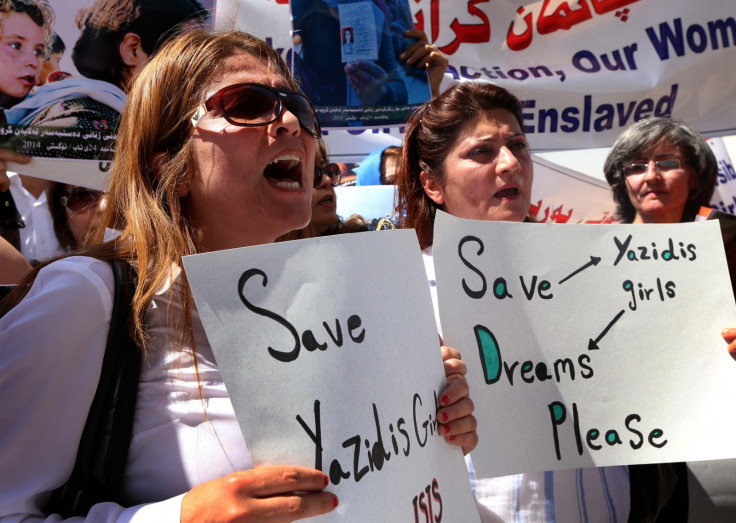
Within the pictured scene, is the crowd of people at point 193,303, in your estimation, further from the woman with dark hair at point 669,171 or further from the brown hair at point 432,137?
the woman with dark hair at point 669,171

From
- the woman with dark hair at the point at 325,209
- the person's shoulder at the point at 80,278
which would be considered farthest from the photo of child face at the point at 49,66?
the person's shoulder at the point at 80,278

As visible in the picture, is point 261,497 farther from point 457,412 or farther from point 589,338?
point 589,338

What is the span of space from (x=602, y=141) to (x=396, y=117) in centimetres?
118

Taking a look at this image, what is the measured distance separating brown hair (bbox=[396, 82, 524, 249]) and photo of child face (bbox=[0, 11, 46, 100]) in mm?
1230

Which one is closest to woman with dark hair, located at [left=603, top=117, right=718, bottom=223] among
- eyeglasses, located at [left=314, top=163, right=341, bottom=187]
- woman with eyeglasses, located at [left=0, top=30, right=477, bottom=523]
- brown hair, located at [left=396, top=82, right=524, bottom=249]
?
brown hair, located at [left=396, top=82, right=524, bottom=249]

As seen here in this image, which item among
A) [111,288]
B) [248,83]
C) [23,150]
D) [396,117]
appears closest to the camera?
[111,288]

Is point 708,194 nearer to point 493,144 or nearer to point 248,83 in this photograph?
point 493,144

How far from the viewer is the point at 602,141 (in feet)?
10.7

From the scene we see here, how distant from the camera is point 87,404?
0.98m

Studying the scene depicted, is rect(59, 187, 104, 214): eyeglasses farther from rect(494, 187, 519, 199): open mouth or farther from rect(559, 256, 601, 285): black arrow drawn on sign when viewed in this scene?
rect(559, 256, 601, 285): black arrow drawn on sign

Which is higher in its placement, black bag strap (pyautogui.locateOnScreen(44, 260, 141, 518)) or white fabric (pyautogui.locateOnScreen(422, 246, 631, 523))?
black bag strap (pyautogui.locateOnScreen(44, 260, 141, 518))

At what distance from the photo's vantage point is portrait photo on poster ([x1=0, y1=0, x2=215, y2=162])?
7.32 feet

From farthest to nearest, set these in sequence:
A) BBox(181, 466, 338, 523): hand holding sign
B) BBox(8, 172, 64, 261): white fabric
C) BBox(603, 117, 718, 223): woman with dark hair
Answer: BBox(8, 172, 64, 261): white fabric < BBox(603, 117, 718, 223): woman with dark hair < BBox(181, 466, 338, 523): hand holding sign

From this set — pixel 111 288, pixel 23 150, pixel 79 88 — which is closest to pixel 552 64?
pixel 79 88
